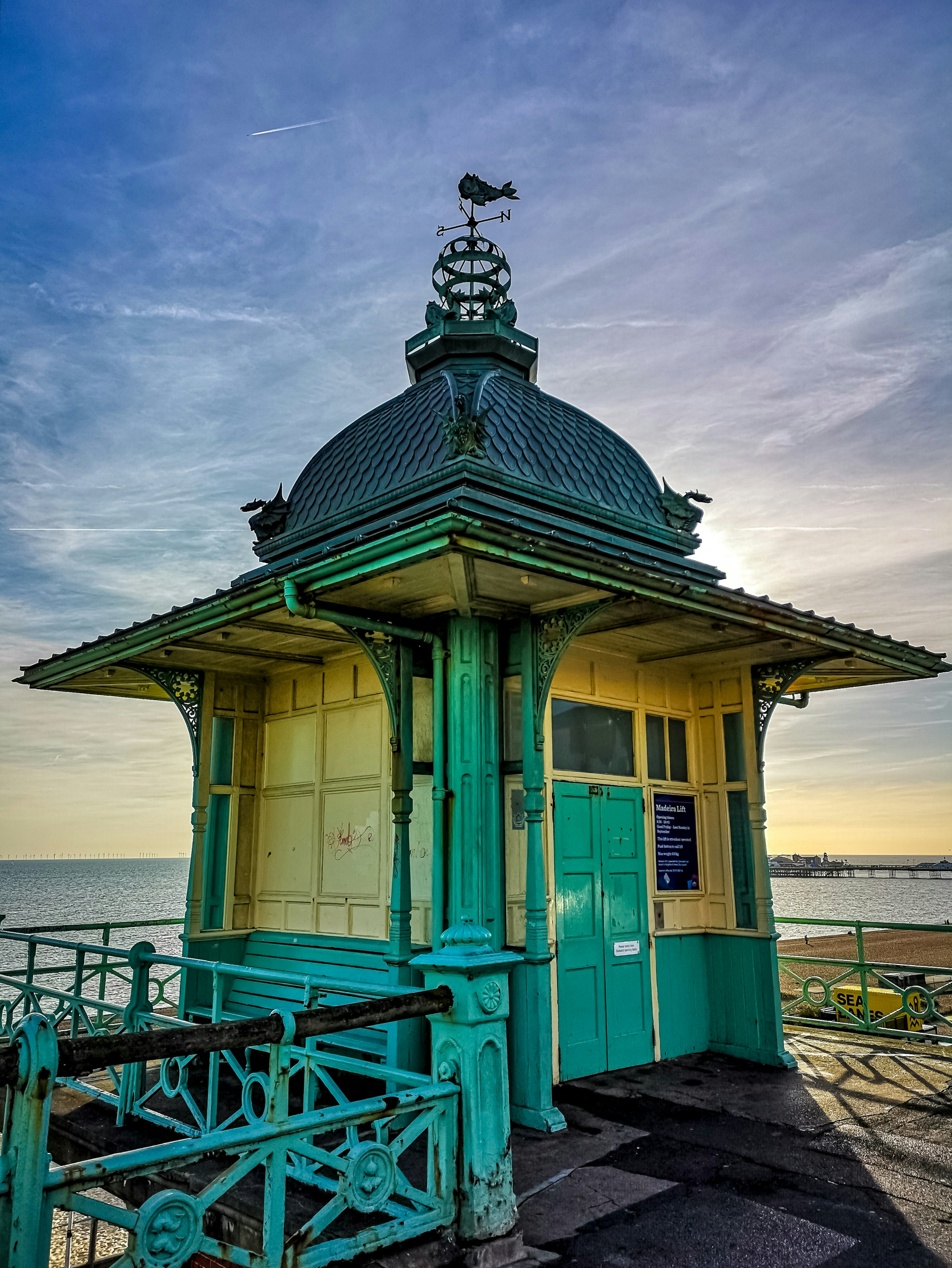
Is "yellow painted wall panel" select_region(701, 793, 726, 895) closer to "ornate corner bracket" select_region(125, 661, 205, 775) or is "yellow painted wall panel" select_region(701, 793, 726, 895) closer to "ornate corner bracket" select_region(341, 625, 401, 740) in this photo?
"ornate corner bracket" select_region(341, 625, 401, 740)

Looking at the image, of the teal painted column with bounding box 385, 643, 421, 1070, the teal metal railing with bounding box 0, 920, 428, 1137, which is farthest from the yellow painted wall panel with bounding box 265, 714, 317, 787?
the teal metal railing with bounding box 0, 920, 428, 1137

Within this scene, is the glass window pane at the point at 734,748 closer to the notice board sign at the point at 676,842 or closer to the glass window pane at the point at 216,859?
the notice board sign at the point at 676,842

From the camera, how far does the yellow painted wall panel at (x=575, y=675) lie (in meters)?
7.78

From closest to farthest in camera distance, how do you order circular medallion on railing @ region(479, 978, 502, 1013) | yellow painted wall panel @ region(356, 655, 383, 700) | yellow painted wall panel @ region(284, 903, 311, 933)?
1. circular medallion on railing @ region(479, 978, 502, 1013)
2. yellow painted wall panel @ region(356, 655, 383, 700)
3. yellow painted wall panel @ region(284, 903, 311, 933)

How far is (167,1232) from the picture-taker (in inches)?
120

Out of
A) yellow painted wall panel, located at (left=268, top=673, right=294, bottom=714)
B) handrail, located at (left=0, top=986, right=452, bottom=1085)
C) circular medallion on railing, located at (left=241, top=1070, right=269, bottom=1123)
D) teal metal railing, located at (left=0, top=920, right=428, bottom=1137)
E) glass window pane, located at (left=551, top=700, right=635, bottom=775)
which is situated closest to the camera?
handrail, located at (left=0, top=986, right=452, bottom=1085)

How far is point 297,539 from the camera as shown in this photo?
32.3ft

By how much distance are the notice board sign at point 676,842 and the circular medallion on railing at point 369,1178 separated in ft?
16.6

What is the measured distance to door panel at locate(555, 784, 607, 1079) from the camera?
7227 millimetres

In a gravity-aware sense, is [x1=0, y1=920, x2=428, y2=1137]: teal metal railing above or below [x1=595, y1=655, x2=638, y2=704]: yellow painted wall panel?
below

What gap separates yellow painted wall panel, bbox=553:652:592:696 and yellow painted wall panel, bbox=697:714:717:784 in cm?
172

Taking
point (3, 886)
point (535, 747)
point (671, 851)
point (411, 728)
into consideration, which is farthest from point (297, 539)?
point (3, 886)

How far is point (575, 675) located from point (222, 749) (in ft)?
12.8

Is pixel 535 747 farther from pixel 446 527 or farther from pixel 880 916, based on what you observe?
pixel 880 916
